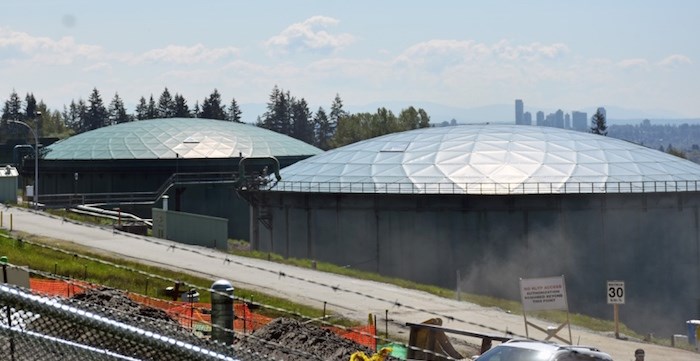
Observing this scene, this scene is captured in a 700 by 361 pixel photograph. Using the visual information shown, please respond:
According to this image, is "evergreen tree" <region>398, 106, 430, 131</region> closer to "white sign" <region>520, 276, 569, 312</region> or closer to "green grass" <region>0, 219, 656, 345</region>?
"green grass" <region>0, 219, 656, 345</region>

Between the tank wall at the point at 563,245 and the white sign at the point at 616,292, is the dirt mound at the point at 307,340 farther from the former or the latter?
the tank wall at the point at 563,245

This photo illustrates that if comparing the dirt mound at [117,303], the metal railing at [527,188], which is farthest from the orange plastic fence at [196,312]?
the metal railing at [527,188]

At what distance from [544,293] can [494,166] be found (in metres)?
29.7

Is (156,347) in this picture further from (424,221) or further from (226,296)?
(424,221)

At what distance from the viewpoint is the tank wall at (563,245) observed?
52781 millimetres

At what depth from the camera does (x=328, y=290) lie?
39.1 metres

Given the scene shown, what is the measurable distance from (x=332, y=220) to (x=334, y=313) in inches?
968

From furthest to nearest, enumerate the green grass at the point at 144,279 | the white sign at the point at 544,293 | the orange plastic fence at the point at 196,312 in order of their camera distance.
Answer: the green grass at the point at 144,279, the white sign at the point at 544,293, the orange plastic fence at the point at 196,312

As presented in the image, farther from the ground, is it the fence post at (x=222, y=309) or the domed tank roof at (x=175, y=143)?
the domed tank roof at (x=175, y=143)

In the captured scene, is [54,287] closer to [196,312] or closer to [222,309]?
[196,312]

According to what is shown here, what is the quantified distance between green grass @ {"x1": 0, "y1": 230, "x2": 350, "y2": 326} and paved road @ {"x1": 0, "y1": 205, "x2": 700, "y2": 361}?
1.12 m

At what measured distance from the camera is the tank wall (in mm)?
52781

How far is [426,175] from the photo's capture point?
187 feet

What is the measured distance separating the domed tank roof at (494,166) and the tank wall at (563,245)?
908mm
